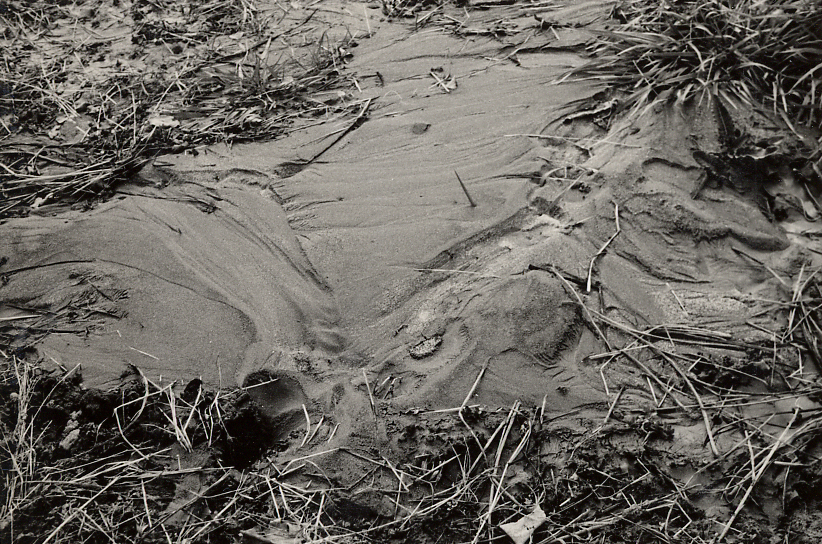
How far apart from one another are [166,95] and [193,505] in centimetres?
237

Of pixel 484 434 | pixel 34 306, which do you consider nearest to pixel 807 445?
pixel 484 434

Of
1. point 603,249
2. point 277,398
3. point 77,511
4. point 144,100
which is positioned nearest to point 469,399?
point 277,398

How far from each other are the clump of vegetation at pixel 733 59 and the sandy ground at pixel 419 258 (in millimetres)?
175

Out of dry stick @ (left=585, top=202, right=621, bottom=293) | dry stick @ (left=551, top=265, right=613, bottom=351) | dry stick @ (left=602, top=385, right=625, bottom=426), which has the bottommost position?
dry stick @ (left=602, top=385, right=625, bottom=426)

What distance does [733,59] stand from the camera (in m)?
2.85

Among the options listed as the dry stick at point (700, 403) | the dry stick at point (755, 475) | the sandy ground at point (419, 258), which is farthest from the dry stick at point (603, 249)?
the dry stick at point (755, 475)

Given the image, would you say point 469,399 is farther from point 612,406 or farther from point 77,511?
point 77,511

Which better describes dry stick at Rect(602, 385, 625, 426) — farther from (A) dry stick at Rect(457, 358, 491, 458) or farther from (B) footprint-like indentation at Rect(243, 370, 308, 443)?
(B) footprint-like indentation at Rect(243, 370, 308, 443)

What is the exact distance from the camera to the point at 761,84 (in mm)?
2830

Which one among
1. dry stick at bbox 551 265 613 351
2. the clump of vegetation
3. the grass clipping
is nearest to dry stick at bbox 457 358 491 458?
the grass clipping

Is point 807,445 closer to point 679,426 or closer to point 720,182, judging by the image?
point 679,426

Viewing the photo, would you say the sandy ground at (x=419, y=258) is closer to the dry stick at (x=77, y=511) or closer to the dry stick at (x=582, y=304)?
the dry stick at (x=582, y=304)

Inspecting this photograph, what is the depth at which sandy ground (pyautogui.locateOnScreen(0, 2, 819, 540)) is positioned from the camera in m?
2.25

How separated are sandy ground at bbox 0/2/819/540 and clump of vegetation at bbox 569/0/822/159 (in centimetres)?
17
